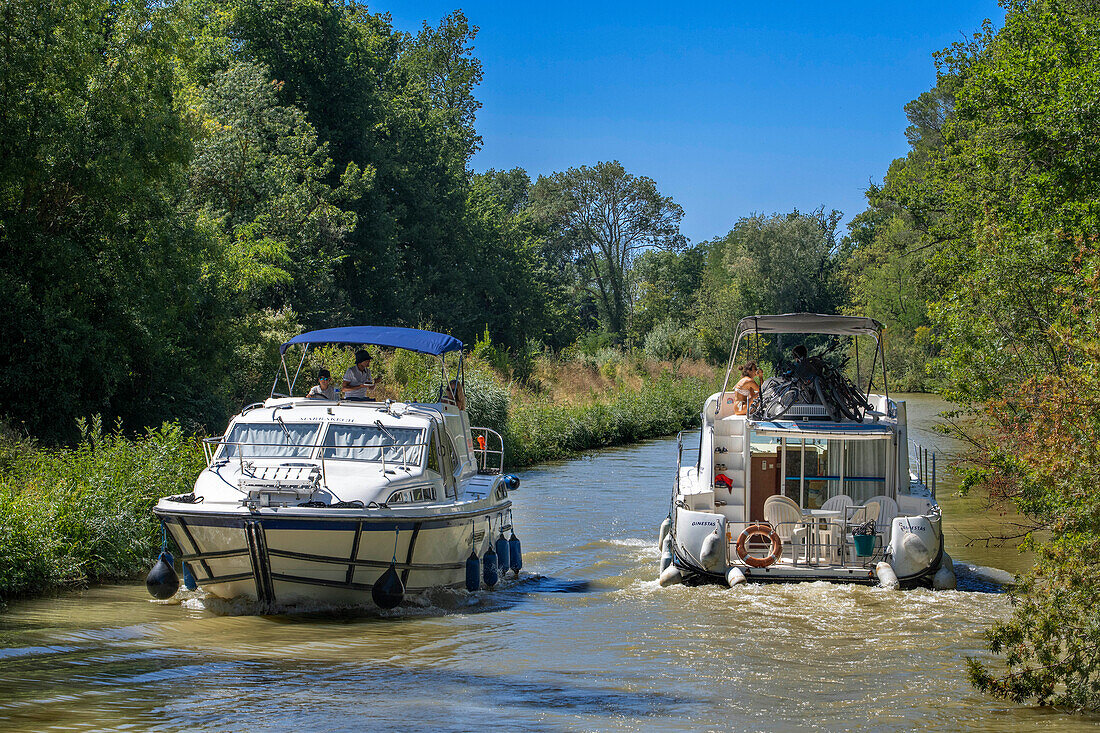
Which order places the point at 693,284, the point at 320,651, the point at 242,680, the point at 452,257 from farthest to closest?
the point at 693,284, the point at 452,257, the point at 320,651, the point at 242,680

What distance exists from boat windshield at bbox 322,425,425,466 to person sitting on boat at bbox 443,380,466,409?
6.80 ft

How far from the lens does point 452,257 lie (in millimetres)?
53469

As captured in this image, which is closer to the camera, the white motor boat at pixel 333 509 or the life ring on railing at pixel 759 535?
the white motor boat at pixel 333 509

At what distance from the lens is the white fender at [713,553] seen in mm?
14094

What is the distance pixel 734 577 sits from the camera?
14.0 m

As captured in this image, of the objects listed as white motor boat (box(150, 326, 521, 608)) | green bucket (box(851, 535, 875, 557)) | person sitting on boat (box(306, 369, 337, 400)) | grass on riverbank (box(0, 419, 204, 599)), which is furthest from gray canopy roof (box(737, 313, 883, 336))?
grass on riverbank (box(0, 419, 204, 599))

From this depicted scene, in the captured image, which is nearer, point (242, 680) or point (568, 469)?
point (242, 680)

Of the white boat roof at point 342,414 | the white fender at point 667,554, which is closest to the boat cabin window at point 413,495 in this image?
the white boat roof at point 342,414

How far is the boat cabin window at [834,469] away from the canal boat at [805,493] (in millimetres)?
14

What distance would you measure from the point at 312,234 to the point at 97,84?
56.7 feet

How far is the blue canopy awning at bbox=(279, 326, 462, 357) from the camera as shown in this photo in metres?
14.8

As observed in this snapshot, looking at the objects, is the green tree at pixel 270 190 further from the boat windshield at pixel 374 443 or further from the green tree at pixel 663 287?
the green tree at pixel 663 287

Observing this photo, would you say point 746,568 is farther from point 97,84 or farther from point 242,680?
point 97,84

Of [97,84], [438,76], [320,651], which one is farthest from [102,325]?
[438,76]
